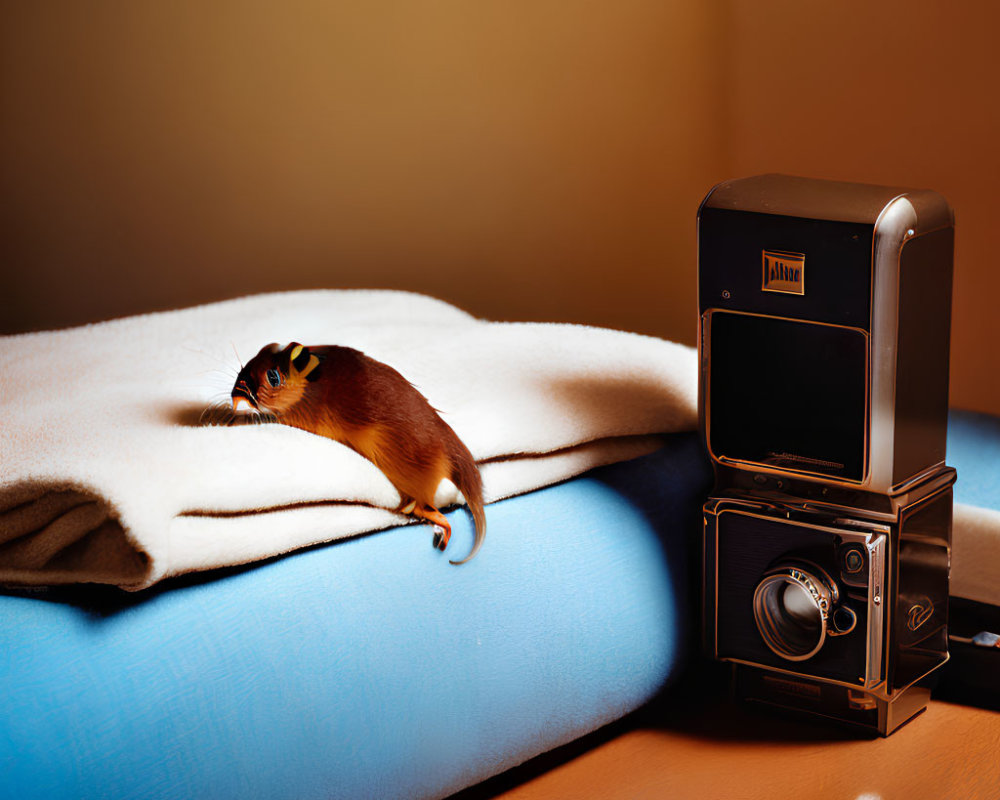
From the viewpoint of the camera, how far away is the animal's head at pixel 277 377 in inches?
39.2

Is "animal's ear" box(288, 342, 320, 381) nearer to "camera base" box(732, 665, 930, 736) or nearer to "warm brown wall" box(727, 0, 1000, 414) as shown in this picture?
"camera base" box(732, 665, 930, 736)

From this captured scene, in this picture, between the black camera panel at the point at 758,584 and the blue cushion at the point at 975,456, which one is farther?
the blue cushion at the point at 975,456

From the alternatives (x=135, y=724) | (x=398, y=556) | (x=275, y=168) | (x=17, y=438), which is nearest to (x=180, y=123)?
(x=275, y=168)

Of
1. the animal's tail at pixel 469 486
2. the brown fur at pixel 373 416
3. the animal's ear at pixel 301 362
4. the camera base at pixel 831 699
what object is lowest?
the camera base at pixel 831 699

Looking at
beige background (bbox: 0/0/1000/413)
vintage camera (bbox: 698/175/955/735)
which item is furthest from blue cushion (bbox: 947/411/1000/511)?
beige background (bbox: 0/0/1000/413)

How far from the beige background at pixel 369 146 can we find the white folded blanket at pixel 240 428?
0.63m

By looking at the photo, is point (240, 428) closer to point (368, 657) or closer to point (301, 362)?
point (301, 362)

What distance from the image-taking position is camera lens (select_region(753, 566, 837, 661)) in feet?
3.36

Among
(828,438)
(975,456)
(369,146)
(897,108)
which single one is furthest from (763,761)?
(369,146)

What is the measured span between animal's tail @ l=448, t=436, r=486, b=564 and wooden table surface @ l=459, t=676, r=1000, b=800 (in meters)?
0.24

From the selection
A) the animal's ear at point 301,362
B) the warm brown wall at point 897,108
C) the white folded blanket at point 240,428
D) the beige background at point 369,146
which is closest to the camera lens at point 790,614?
the white folded blanket at point 240,428

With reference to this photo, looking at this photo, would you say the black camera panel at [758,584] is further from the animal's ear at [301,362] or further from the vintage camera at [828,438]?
the animal's ear at [301,362]

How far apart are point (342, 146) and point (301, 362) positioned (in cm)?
118

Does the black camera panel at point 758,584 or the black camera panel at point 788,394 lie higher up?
the black camera panel at point 788,394
